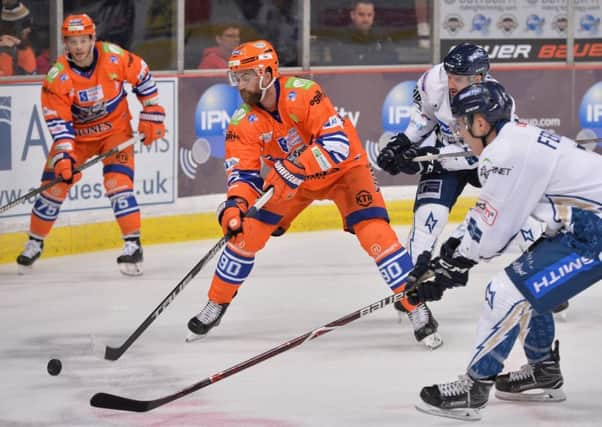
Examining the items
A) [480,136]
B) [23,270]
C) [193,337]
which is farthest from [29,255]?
[480,136]

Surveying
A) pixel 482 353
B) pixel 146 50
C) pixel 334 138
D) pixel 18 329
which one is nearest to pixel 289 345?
pixel 482 353

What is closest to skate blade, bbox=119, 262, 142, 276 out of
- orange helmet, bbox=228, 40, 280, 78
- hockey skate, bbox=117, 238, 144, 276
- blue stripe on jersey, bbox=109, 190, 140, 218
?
hockey skate, bbox=117, 238, 144, 276

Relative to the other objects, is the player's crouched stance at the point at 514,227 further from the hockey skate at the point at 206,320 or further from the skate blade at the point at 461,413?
the hockey skate at the point at 206,320

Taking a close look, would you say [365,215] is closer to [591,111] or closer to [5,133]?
[5,133]

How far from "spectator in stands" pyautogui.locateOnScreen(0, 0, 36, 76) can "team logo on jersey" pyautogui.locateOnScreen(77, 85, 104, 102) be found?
23.3 inches

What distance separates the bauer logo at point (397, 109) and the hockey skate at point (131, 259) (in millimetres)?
1917

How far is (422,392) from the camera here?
4.06 meters

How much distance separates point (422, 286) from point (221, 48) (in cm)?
375

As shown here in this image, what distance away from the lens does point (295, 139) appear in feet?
16.2

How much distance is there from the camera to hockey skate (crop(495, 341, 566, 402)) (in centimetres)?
418

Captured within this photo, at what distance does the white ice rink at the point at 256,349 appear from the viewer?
4.08m

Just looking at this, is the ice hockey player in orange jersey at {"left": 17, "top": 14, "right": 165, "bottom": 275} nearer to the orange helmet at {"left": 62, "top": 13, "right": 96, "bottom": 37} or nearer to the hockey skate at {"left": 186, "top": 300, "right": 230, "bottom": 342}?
the orange helmet at {"left": 62, "top": 13, "right": 96, "bottom": 37}

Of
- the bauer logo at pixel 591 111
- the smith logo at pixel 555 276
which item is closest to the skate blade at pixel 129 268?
the smith logo at pixel 555 276

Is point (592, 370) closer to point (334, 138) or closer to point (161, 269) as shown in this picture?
point (334, 138)
